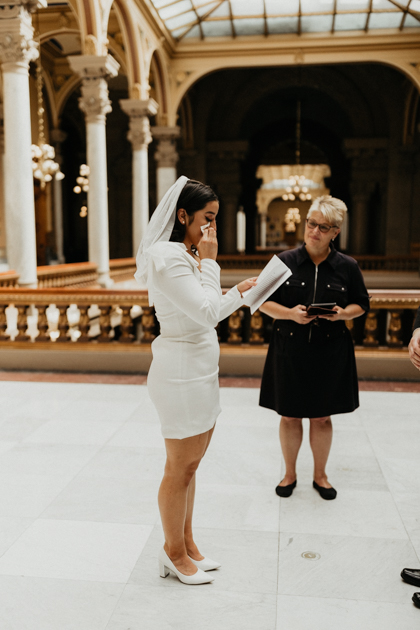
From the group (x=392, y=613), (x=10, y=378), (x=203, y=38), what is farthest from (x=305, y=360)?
(x=203, y=38)

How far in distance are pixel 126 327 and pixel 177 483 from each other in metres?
4.63

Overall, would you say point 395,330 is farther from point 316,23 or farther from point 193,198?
point 316,23

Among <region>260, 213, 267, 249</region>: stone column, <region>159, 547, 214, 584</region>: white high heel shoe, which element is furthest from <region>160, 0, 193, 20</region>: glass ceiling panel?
<region>260, 213, 267, 249</region>: stone column

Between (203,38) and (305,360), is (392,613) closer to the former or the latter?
(305,360)

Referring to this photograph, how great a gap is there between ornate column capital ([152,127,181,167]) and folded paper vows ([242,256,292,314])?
52.7 feet

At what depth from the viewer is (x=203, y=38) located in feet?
55.0

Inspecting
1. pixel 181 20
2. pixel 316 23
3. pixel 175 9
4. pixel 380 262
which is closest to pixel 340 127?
pixel 380 262

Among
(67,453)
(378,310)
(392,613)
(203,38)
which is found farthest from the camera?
(203,38)

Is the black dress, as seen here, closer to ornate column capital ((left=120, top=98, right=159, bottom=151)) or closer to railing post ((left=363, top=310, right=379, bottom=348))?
railing post ((left=363, top=310, right=379, bottom=348))

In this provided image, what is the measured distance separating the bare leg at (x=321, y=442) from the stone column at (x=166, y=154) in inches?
602

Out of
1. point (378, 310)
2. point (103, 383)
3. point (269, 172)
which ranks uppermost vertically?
point (269, 172)

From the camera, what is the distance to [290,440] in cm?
353

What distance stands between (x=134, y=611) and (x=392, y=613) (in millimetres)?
1096

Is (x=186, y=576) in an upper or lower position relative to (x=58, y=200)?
lower
